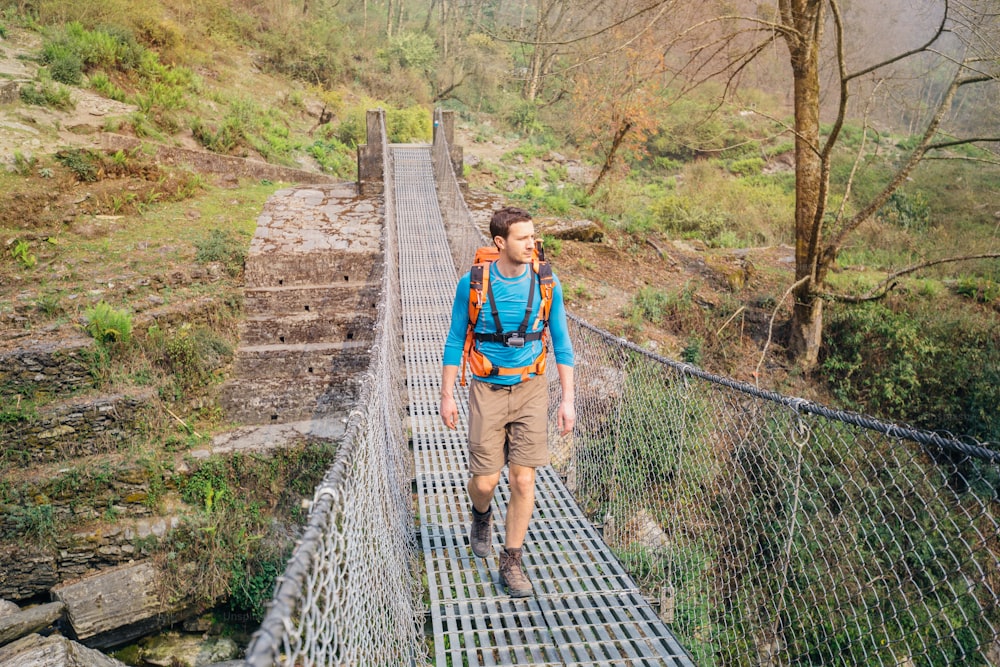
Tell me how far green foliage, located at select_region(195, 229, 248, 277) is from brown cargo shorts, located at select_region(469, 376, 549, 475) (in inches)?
255

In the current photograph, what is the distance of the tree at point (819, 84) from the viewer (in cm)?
553

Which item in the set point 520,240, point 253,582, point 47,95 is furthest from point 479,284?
point 47,95

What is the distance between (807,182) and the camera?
7.52 meters

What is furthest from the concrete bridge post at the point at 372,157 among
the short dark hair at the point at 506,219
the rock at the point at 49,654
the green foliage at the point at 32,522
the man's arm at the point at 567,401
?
the man's arm at the point at 567,401

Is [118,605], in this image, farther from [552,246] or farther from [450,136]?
[450,136]

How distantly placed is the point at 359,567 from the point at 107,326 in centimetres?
592

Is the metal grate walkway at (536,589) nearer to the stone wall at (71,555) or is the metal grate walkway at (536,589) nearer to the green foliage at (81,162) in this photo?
the stone wall at (71,555)

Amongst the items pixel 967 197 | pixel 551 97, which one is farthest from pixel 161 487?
pixel 551 97

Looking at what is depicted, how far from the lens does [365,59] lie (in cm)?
2172

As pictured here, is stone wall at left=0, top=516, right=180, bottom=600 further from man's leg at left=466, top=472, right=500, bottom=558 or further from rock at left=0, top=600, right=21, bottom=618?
man's leg at left=466, top=472, right=500, bottom=558

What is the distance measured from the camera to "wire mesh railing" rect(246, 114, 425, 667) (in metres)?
1.27

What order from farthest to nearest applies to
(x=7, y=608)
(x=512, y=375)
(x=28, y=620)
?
A: 1. (x=7, y=608)
2. (x=28, y=620)
3. (x=512, y=375)

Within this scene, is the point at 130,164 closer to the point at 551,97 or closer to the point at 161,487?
the point at 161,487

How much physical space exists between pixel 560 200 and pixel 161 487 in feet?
25.4
